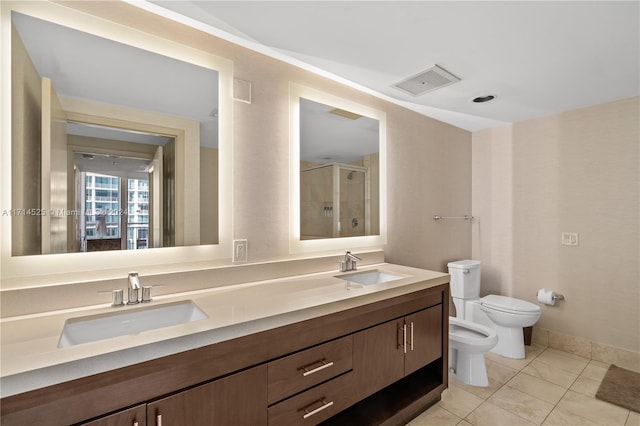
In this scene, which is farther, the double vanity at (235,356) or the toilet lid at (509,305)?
the toilet lid at (509,305)

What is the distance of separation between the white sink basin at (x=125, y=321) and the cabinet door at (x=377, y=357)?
76 centimetres

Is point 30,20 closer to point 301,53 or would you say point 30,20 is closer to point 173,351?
point 301,53

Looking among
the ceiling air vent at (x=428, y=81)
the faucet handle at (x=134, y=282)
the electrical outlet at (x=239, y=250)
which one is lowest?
the faucet handle at (x=134, y=282)

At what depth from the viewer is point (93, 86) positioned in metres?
1.34

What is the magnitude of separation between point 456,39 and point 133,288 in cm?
201

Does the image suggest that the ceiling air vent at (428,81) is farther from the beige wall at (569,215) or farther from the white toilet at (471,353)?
the white toilet at (471,353)

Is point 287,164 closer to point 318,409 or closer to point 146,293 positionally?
point 146,293

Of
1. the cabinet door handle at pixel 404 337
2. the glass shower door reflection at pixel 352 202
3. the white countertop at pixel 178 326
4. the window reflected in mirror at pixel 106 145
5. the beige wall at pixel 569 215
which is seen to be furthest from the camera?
the beige wall at pixel 569 215

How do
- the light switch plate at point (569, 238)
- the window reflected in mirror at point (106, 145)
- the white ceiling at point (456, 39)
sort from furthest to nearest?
the light switch plate at point (569, 238) < the white ceiling at point (456, 39) < the window reflected in mirror at point (106, 145)

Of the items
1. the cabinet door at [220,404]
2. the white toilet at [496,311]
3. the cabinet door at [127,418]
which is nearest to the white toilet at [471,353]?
the white toilet at [496,311]

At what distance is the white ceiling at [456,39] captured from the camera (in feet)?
4.67

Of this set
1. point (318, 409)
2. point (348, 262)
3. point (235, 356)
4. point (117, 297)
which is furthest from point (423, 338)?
point (117, 297)

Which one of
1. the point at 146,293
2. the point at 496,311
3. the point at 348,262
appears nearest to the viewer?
the point at 146,293

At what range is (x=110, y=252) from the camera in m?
1.37
